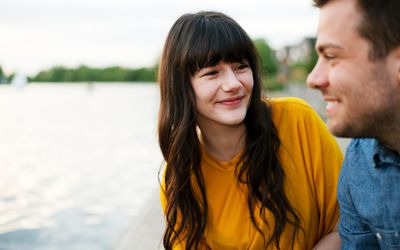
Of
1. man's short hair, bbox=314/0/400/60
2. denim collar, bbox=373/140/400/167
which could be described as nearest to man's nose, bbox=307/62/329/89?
man's short hair, bbox=314/0/400/60

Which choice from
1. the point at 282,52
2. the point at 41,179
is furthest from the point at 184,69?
the point at 282,52

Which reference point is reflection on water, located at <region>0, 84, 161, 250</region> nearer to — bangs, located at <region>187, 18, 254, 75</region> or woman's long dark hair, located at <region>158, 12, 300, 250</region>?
woman's long dark hair, located at <region>158, 12, 300, 250</region>

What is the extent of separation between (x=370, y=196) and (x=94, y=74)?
108422 mm

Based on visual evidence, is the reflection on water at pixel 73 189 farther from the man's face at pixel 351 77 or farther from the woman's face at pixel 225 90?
the man's face at pixel 351 77

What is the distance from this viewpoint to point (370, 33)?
5.76ft

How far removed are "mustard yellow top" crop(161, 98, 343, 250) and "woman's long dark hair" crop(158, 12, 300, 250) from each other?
44mm

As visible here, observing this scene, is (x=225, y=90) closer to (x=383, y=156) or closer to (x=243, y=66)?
(x=243, y=66)

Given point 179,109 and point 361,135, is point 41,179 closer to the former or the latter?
point 179,109

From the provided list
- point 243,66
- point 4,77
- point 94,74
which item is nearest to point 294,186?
point 243,66

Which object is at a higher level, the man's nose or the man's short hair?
the man's short hair

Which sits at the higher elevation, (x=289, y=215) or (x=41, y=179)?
(x=289, y=215)

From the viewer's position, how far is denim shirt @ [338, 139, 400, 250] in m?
1.92

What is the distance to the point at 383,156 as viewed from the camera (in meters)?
1.92

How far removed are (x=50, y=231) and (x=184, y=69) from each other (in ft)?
11.5
